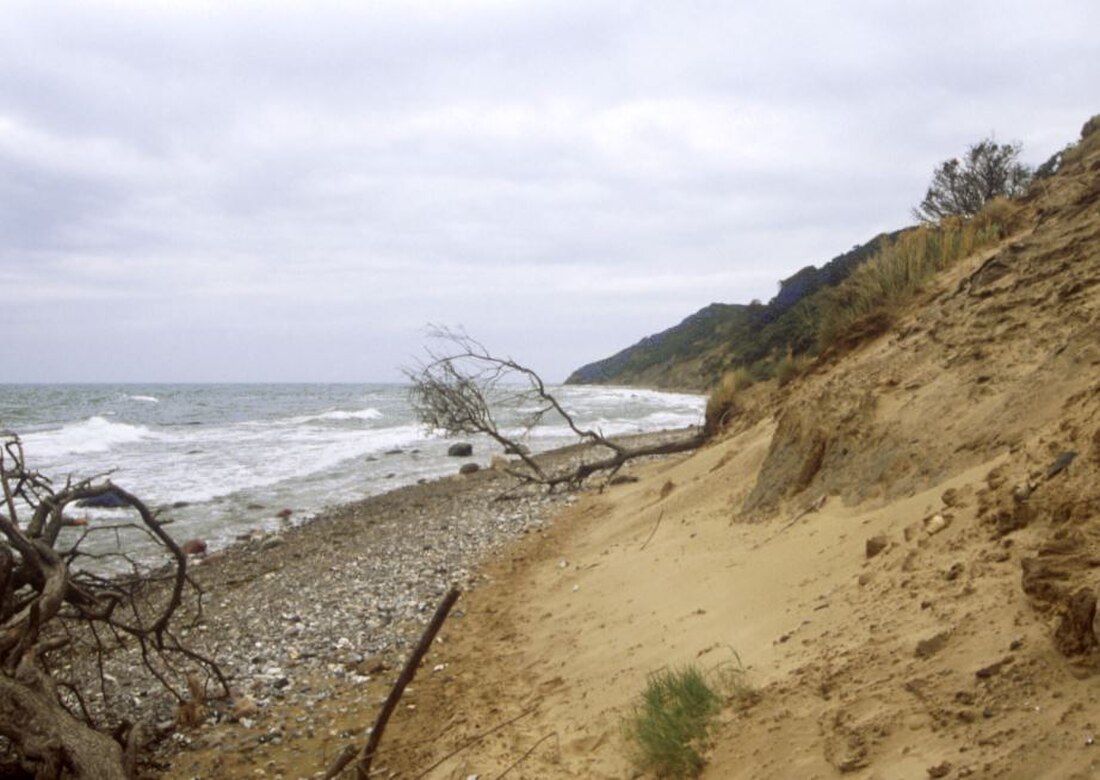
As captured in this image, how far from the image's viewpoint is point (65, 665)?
7.34 m

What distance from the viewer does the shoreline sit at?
18.3 ft

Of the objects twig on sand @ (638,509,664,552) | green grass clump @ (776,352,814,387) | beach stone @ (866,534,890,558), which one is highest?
green grass clump @ (776,352,814,387)

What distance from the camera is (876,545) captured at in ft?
15.3

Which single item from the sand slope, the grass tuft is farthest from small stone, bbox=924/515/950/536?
the grass tuft

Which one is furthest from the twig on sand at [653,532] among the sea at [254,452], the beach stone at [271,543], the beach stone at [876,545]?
the beach stone at [271,543]

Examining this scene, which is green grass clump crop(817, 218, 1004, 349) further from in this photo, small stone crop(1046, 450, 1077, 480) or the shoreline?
small stone crop(1046, 450, 1077, 480)

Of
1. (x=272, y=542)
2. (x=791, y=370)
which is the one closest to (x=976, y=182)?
(x=791, y=370)

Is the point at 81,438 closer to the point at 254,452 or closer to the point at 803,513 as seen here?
the point at 254,452

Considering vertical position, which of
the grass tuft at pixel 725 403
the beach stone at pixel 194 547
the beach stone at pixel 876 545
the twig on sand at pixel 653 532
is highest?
the grass tuft at pixel 725 403

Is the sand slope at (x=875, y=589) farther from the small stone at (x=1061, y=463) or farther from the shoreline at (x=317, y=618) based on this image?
the shoreline at (x=317, y=618)

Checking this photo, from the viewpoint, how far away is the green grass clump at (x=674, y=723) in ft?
11.2

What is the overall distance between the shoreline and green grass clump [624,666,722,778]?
A: 8.03ft

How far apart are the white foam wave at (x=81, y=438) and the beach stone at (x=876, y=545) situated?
1059 inches

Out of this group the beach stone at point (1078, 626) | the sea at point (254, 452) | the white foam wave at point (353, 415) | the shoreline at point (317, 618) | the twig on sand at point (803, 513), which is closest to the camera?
the beach stone at point (1078, 626)
